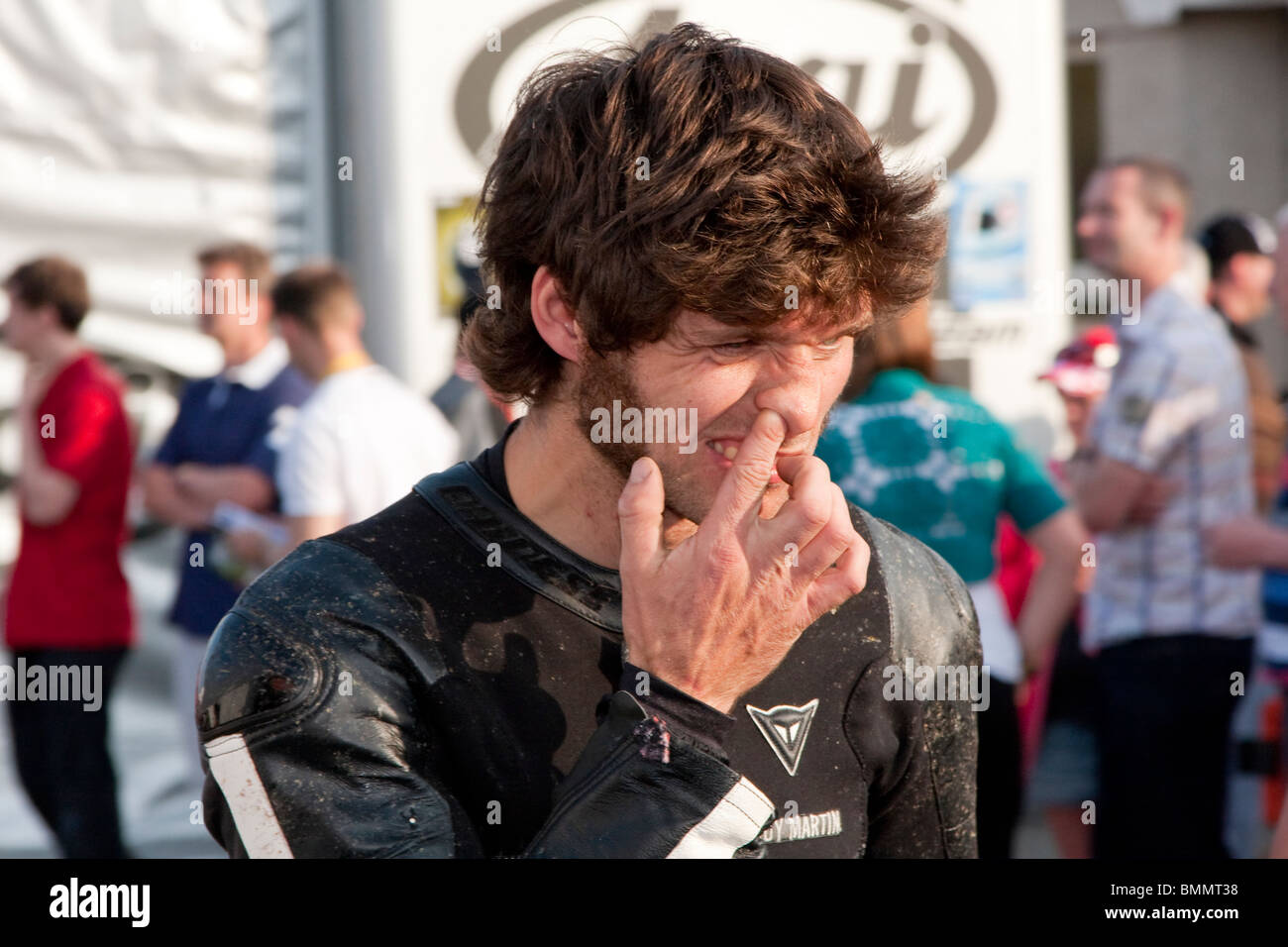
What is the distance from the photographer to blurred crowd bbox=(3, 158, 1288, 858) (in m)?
3.57

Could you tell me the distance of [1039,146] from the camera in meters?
4.86

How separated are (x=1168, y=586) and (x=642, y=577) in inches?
112

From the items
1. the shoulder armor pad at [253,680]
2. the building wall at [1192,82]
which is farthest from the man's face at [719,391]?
the building wall at [1192,82]

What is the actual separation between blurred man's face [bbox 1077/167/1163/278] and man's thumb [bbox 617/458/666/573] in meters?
3.09

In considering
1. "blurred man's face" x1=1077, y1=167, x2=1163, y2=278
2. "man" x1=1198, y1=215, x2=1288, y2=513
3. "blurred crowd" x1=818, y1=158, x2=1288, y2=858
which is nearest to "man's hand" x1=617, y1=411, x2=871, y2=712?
"blurred crowd" x1=818, y1=158, x2=1288, y2=858

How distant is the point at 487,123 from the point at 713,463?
3.57m

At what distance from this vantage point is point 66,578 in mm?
4438

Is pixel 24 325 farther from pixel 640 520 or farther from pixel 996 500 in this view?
pixel 640 520

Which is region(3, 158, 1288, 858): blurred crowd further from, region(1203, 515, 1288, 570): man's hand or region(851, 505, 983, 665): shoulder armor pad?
region(851, 505, 983, 665): shoulder armor pad

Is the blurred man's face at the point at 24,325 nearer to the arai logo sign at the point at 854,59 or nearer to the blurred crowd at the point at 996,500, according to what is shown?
the blurred crowd at the point at 996,500

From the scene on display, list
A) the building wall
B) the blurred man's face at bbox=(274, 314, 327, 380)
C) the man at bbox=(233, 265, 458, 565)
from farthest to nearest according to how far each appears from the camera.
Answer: the building wall < the blurred man's face at bbox=(274, 314, 327, 380) < the man at bbox=(233, 265, 458, 565)

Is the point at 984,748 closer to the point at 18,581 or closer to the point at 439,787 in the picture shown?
the point at 439,787
